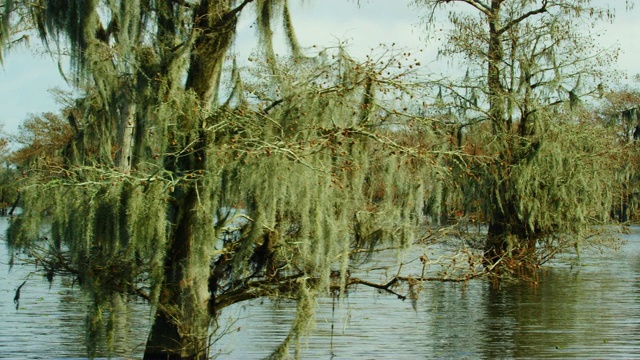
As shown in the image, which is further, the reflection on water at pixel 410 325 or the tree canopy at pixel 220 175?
the reflection on water at pixel 410 325

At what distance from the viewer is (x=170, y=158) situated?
23.3 feet

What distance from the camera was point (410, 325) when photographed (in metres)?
11.2

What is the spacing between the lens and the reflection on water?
30.6ft

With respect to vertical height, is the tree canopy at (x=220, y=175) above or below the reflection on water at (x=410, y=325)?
above

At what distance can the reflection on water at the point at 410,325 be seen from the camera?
368 inches

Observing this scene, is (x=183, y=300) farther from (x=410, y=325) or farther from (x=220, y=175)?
(x=410, y=325)

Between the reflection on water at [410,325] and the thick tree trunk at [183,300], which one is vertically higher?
the thick tree trunk at [183,300]

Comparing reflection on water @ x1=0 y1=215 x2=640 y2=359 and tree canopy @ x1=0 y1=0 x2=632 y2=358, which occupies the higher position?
tree canopy @ x1=0 y1=0 x2=632 y2=358

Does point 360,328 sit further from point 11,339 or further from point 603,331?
point 11,339

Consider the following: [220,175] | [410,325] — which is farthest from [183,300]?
[410,325]

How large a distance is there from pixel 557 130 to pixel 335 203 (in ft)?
35.2

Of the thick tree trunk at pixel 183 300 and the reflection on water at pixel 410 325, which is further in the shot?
the reflection on water at pixel 410 325

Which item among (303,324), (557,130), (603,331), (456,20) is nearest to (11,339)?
(303,324)

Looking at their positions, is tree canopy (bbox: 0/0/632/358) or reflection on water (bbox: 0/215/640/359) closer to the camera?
tree canopy (bbox: 0/0/632/358)
